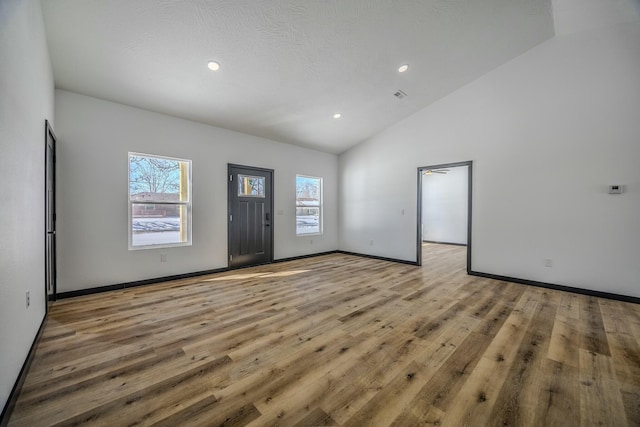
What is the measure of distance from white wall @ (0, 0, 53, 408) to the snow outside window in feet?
14.1

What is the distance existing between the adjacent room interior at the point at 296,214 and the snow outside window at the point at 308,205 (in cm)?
24

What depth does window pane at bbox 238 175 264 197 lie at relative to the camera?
16.8 ft

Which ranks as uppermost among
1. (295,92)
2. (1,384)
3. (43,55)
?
(295,92)

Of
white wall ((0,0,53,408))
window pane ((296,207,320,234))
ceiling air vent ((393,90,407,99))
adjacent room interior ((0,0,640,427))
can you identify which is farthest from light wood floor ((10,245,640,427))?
ceiling air vent ((393,90,407,99))

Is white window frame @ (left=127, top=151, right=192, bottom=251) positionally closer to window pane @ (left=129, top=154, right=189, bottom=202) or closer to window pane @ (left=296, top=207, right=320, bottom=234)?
window pane @ (left=129, top=154, right=189, bottom=202)

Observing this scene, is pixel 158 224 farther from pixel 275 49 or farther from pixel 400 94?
pixel 400 94

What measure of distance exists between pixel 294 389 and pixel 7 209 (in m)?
2.15

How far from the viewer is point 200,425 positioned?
1368mm

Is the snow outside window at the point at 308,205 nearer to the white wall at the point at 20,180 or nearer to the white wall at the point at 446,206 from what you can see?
the white wall at the point at 20,180

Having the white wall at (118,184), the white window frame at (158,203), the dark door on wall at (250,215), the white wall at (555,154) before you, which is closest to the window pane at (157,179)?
the white window frame at (158,203)

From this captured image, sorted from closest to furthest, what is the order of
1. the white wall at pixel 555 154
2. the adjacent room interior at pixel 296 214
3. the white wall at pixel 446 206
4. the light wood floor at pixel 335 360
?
1. the light wood floor at pixel 335 360
2. the adjacent room interior at pixel 296 214
3. the white wall at pixel 555 154
4. the white wall at pixel 446 206

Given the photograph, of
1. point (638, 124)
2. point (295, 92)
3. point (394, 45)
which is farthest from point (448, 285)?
point (295, 92)

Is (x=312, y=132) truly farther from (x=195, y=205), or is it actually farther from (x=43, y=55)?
(x=43, y=55)

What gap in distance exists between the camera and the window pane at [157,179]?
3920mm
